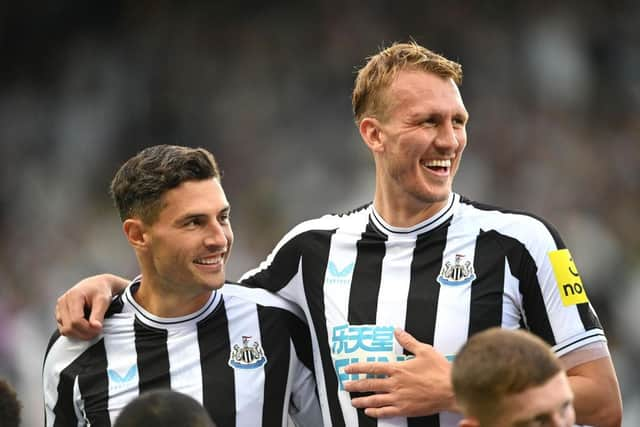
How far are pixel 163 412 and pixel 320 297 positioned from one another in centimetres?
132

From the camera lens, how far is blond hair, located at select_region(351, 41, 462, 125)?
330 centimetres

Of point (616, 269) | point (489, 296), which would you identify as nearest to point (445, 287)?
point (489, 296)

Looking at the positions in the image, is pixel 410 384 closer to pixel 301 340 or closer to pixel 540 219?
pixel 301 340

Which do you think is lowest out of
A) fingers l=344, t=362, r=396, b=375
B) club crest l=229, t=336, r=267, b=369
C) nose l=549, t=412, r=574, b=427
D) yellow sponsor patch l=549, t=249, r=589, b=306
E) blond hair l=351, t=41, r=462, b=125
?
nose l=549, t=412, r=574, b=427

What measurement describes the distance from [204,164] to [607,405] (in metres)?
1.56

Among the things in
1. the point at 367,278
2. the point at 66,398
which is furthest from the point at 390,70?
the point at 66,398

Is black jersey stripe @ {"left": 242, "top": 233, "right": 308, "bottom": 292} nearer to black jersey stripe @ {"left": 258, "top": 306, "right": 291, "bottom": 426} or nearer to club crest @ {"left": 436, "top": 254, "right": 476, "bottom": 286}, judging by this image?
black jersey stripe @ {"left": 258, "top": 306, "right": 291, "bottom": 426}

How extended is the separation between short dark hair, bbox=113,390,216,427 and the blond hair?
4.97 feet

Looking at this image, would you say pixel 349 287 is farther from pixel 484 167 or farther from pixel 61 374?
pixel 484 167

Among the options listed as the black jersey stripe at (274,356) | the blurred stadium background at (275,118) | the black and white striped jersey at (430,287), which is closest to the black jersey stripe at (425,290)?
the black and white striped jersey at (430,287)

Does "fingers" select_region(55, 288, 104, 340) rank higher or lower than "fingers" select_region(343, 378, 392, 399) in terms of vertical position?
higher

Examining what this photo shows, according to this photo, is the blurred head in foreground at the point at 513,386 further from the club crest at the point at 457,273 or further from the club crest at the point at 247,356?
the club crest at the point at 247,356

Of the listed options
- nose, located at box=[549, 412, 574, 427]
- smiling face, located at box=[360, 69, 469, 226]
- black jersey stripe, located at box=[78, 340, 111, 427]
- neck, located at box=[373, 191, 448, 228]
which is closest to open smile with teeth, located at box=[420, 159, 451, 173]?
smiling face, located at box=[360, 69, 469, 226]

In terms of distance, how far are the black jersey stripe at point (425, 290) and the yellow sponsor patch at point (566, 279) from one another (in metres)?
0.39
